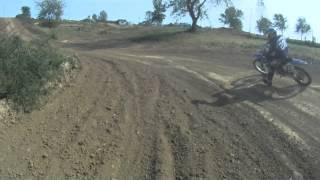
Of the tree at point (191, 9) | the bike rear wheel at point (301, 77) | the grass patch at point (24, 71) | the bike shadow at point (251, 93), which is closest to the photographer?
the grass patch at point (24, 71)

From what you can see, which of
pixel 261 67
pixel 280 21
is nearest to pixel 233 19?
pixel 280 21

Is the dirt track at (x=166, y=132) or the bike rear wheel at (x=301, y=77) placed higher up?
the bike rear wheel at (x=301, y=77)

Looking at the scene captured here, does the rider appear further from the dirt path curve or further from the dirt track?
the dirt path curve

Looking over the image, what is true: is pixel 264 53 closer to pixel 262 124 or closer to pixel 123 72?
pixel 123 72

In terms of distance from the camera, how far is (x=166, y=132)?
1273 centimetres

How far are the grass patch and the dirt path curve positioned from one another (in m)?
0.42

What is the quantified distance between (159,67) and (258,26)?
202 feet

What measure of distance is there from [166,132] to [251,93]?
174 inches

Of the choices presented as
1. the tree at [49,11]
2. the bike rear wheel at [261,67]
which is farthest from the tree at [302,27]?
the bike rear wheel at [261,67]

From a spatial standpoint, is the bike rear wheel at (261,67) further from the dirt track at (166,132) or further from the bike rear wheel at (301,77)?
the dirt track at (166,132)

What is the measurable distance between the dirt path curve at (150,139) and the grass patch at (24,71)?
422mm

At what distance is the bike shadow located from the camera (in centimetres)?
1532

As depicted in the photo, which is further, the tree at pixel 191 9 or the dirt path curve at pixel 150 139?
the tree at pixel 191 9

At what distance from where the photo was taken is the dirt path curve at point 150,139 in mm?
11008
